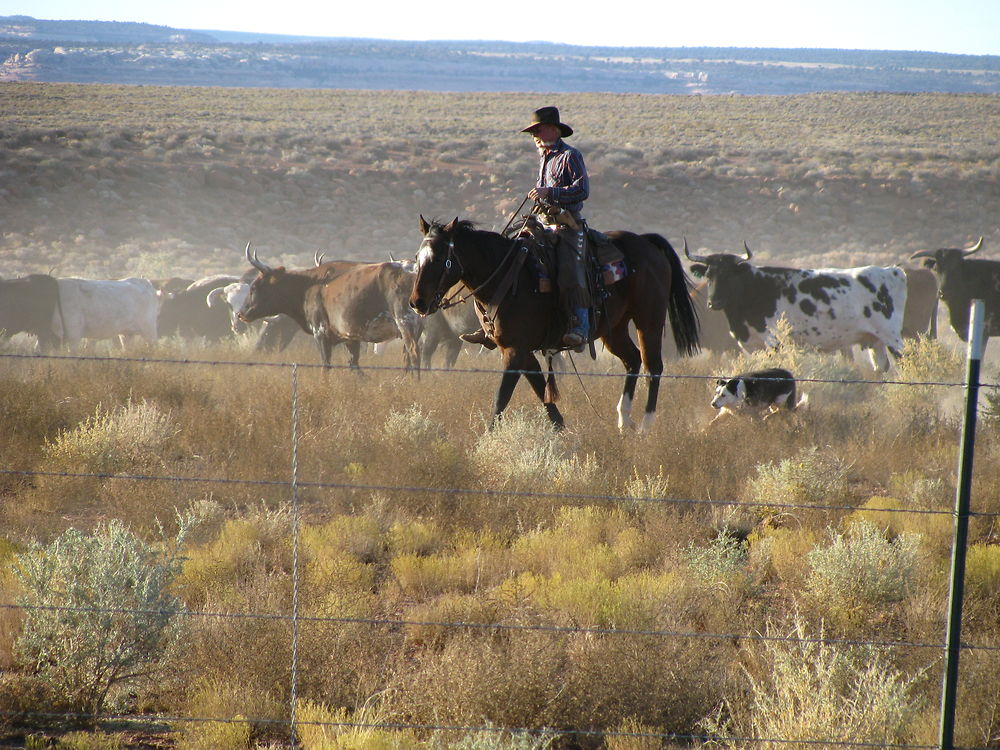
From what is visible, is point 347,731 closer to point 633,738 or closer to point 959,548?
point 633,738

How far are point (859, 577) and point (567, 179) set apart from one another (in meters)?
4.58

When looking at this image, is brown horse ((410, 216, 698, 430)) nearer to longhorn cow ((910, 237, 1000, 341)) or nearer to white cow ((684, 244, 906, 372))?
white cow ((684, 244, 906, 372))

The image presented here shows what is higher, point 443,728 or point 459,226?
point 459,226

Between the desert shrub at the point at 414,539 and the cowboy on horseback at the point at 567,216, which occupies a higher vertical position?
the cowboy on horseback at the point at 567,216

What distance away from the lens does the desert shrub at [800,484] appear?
24.7 feet

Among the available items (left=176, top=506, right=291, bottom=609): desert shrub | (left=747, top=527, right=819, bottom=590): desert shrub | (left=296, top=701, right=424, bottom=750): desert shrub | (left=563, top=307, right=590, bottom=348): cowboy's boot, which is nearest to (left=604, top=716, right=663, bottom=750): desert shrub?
(left=296, top=701, right=424, bottom=750): desert shrub

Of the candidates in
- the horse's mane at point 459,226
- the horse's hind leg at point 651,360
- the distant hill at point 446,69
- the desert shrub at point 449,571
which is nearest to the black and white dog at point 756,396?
the horse's hind leg at point 651,360

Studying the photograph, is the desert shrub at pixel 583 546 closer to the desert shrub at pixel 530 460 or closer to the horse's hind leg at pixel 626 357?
the desert shrub at pixel 530 460

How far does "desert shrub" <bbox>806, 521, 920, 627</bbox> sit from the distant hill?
403ft

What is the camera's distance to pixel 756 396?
9852mm

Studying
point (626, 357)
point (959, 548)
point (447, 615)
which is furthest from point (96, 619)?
point (626, 357)

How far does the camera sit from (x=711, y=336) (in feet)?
55.3

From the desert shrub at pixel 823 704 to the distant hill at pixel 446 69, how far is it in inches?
4872

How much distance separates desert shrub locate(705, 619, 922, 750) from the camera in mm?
3945
